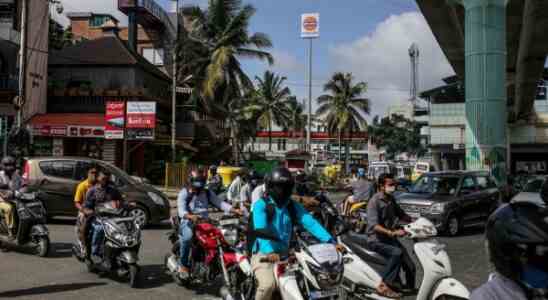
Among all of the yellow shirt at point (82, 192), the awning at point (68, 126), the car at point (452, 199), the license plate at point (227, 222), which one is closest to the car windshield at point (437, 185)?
the car at point (452, 199)

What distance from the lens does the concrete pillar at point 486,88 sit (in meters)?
17.0

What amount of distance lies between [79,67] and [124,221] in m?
24.8

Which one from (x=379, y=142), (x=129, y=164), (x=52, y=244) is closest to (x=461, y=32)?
(x=129, y=164)

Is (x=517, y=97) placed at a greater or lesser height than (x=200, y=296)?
greater

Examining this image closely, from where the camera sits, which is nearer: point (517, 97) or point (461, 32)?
point (461, 32)

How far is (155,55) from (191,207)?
116ft

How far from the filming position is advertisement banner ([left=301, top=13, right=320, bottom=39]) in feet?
137

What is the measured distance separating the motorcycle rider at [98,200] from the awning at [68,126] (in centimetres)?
1857

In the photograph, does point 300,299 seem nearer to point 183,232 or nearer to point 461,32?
point 183,232

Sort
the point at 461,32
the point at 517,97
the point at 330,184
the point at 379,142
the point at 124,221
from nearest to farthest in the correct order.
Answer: the point at 124,221, the point at 461,32, the point at 330,184, the point at 517,97, the point at 379,142

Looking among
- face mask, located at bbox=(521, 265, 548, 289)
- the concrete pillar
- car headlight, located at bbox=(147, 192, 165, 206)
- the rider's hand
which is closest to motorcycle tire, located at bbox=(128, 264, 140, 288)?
the rider's hand

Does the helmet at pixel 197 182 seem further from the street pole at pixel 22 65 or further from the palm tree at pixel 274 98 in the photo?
the palm tree at pixel 274 98

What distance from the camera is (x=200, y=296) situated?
21.1 ft

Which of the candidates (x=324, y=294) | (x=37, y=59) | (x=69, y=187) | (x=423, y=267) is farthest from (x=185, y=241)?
(x=37, y=59)
